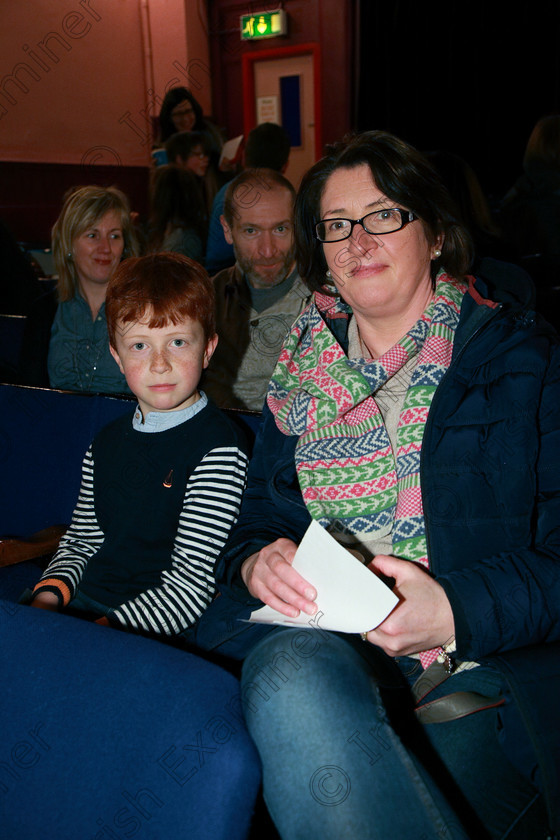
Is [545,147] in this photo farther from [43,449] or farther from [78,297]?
[43,449]

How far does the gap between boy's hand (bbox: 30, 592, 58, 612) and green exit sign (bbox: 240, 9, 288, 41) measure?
26.3 ft

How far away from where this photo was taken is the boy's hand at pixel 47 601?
58.6 inches

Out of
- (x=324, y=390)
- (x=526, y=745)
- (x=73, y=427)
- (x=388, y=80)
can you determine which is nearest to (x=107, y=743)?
(x=526, y=745)

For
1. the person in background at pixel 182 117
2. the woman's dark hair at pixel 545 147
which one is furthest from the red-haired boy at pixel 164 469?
the person in background at pixel 182 117

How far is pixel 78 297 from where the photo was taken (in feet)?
8.84

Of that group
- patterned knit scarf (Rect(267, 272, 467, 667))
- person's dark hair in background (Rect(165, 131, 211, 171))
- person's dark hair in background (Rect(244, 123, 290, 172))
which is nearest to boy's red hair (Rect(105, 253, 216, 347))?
patterned knit scarf (Rect(267, 272, 467, 667))

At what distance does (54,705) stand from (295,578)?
0.40m

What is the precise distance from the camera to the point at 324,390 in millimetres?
1375

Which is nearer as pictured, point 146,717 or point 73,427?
point 146,717

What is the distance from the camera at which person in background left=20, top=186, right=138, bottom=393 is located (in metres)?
2.60

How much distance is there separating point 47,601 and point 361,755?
856 mm

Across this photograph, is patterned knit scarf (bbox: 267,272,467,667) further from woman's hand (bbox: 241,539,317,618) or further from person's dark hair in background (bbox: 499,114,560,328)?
person's dark hair in background (bbox: 499,114,560,328)

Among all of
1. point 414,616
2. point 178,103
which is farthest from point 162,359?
point 178,103

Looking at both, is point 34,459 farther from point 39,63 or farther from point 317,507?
point 39,63
